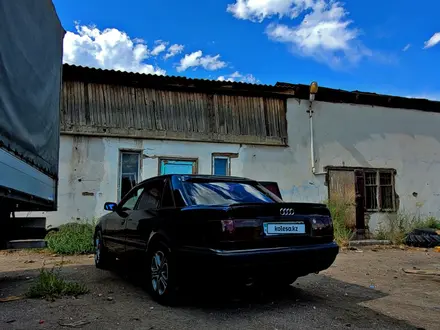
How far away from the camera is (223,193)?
4.54 m

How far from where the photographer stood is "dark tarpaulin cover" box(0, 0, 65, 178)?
11.8ft

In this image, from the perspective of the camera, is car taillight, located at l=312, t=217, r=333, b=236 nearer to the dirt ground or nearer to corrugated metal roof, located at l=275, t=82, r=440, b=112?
the dirt ground

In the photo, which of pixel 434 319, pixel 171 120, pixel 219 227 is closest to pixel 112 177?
pixel 171 120

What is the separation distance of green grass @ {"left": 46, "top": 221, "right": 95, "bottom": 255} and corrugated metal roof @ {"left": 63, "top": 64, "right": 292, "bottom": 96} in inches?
174

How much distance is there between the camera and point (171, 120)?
1144cm

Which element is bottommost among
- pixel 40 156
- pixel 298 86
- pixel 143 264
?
pixel 143 264

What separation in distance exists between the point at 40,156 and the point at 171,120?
22.5 ft

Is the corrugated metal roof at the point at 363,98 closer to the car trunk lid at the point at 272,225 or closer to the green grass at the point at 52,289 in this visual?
the car trunk lid at the point at 272,225

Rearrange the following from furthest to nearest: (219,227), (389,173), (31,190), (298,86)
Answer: (389,173) → (298,86) → (31,190) → (219,227)

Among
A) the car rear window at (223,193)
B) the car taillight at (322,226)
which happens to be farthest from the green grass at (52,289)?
the car taillight at (322,226)

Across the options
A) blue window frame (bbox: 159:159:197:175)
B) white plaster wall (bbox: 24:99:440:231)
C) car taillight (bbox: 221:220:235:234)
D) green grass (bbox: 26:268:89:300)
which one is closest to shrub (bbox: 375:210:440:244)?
white plaster wall (bbox: 24:99:440:231)

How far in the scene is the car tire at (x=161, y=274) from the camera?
3.97 metres

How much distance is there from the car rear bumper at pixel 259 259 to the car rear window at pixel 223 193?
2.33 ft

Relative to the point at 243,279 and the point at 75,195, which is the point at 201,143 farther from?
the point at 243,279
